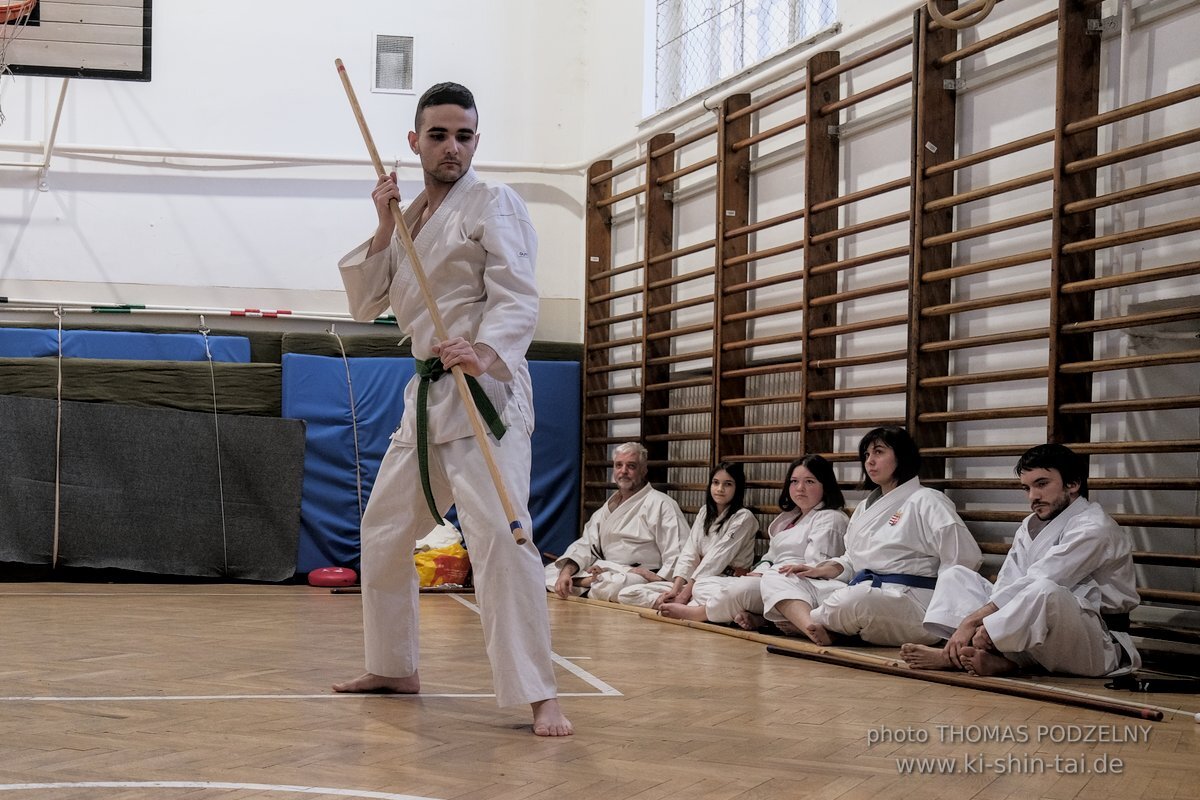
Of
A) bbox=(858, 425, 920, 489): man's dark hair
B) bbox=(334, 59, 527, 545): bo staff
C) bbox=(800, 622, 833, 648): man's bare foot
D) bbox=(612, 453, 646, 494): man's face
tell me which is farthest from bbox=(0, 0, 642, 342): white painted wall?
bbox=(334, 59, 527, 545): bo staff

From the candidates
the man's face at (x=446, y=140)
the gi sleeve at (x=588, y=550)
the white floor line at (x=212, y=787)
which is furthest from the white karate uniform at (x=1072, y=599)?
the gi sleeve at (x=588, y=550)

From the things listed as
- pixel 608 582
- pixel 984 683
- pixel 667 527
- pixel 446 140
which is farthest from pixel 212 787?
pixel 667 527

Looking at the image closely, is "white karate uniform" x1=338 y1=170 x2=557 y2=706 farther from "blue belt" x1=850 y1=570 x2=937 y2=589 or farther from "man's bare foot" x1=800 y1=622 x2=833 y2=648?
"blue belt" x1=850 y1=570 x2=937 y2=589

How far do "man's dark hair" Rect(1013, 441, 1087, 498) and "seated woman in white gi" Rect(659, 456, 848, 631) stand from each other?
1.25 m

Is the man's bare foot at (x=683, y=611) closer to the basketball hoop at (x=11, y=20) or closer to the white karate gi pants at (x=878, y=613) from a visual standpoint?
the white karate gi pants at (x=878, y=613)

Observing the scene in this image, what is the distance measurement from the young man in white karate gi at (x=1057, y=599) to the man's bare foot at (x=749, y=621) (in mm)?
1143

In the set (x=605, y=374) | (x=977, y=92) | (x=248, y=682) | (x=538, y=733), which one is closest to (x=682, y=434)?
(x=605, y=374)

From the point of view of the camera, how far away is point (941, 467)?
4.77 m

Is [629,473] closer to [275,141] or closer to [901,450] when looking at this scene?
[901,450]

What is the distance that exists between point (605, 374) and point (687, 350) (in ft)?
3.25

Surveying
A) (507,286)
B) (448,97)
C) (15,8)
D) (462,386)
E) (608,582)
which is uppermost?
(15,8)

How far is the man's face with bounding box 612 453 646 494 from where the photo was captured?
256 inches

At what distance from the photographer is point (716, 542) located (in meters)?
5.69

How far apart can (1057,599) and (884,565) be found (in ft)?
3.11
